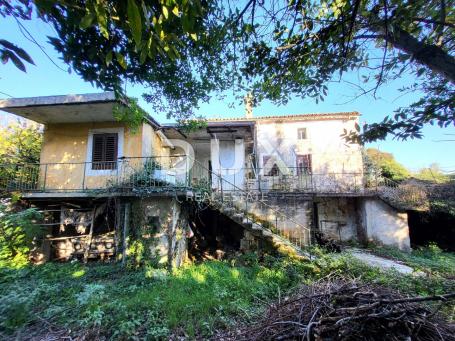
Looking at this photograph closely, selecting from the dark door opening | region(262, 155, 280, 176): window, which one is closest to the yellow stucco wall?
the dark door opening

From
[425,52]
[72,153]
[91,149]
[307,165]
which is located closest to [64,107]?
[91,149]

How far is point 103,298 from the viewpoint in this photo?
19.2ft

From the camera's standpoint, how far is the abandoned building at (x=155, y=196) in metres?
8.66

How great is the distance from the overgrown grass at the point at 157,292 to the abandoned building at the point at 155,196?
1110mm

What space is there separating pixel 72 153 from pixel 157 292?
270 inches

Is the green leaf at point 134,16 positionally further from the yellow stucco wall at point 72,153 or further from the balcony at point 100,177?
the yellow stucco wall at point 72,153

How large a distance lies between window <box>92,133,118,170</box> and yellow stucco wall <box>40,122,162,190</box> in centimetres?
32

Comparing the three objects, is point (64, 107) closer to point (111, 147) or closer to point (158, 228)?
point (111, 147)

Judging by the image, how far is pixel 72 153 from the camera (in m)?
10.2

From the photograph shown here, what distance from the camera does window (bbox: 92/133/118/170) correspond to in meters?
9.95

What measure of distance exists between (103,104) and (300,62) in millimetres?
7208

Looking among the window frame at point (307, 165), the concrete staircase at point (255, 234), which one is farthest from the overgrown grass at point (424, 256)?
the window frame at point (307, 165)

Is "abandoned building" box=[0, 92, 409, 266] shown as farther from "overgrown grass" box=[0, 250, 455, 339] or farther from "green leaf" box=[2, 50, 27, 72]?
"green leaf" box=[2, 50, 27, 72]

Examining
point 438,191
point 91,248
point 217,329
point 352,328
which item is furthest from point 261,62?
point 438,191
